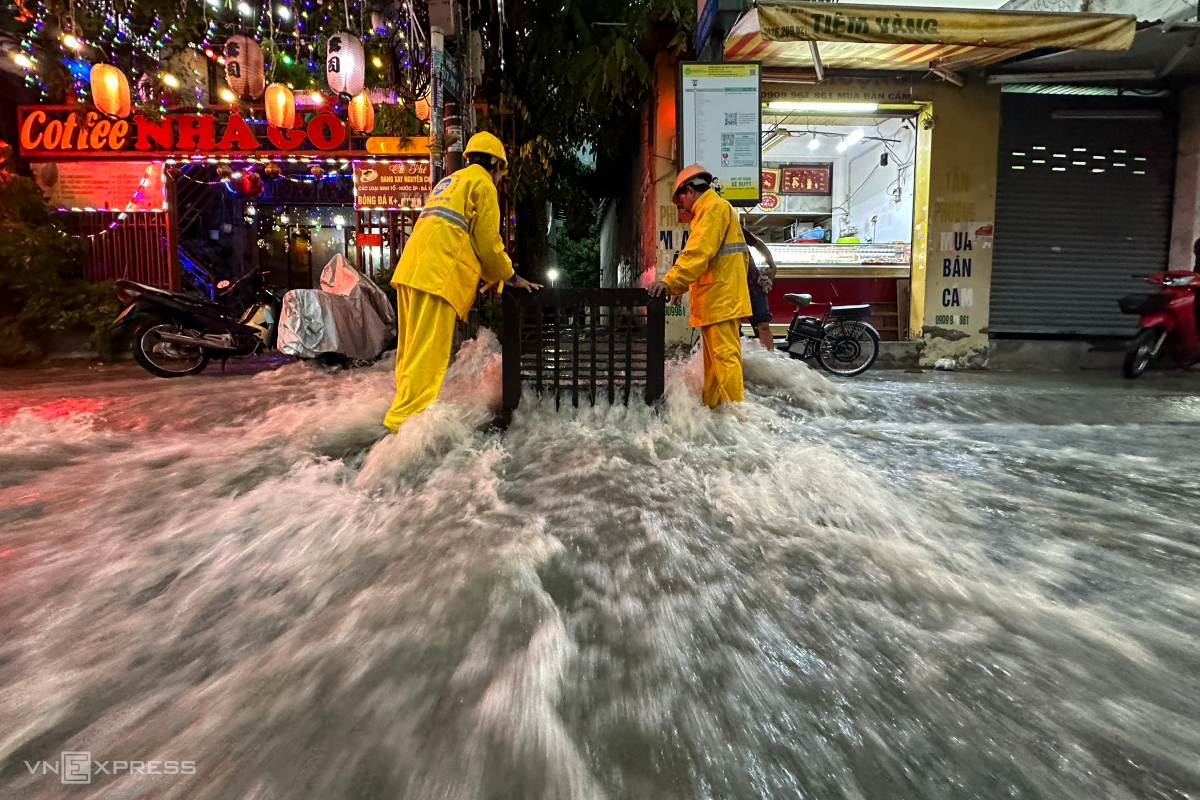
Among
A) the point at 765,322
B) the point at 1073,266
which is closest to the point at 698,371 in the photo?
the point at 765,322

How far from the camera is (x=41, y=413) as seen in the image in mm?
4547

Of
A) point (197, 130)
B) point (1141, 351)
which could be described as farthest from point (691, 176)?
point (197, 130)

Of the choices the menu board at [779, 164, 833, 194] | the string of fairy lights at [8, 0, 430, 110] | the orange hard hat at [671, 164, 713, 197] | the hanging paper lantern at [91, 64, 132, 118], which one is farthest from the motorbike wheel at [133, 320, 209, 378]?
the menu board at [779, 164, 833, 194]

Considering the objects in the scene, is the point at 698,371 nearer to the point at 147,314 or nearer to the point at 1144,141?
the point at 147,314

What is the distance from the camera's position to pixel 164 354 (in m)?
6.57

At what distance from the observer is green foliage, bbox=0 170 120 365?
7773 millimetres

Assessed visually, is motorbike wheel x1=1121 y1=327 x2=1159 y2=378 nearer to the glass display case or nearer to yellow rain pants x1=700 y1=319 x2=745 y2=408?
the glass display case

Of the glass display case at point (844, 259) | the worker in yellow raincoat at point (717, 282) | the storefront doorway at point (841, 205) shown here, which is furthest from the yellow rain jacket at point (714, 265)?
the storefront doorway at point (841, 205)

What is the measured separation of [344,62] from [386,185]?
117 inches

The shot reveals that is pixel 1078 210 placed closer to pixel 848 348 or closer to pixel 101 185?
pixel 848 348

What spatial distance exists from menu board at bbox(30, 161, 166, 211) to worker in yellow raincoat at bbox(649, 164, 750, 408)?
31.3ft

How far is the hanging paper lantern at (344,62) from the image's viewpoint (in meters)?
6.80

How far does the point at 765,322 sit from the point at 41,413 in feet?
21.3

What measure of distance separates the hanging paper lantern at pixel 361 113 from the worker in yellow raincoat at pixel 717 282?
20.9 ft
